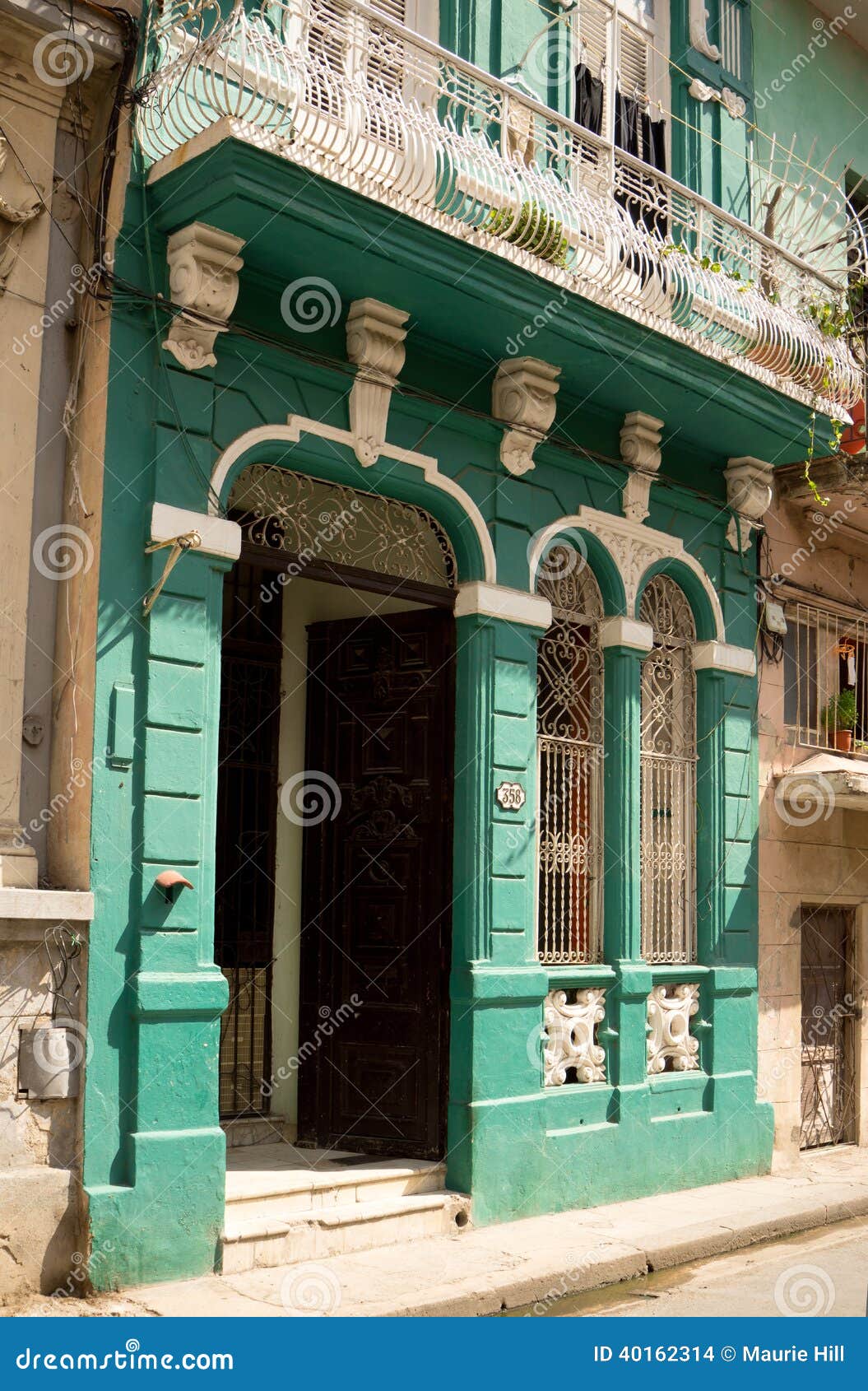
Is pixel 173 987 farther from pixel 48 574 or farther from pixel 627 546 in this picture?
pixel 627 546

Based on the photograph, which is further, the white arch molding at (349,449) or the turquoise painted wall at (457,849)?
the white arch molding at (349,449)

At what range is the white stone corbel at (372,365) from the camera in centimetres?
792

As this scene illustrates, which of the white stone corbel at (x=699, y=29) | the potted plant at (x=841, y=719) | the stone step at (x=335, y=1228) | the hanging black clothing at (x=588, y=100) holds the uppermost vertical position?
the white stone corbel at (x=699, y=29)

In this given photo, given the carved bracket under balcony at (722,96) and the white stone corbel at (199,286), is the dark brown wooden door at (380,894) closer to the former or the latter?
the white stone corbel at (199,286)

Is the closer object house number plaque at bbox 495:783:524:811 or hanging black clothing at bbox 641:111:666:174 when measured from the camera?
house number plaque at bbox 495:783:524:811

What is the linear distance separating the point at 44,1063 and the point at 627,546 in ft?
17.1

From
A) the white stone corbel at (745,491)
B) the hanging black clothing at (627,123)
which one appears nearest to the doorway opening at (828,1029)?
the white stone corbel at (745,491)

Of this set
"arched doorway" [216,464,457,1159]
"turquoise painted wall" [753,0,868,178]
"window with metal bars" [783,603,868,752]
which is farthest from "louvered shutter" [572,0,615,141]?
"window with metal bars" [783,603,868,752]

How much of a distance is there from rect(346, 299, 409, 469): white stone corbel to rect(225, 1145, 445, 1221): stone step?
381 centimetres

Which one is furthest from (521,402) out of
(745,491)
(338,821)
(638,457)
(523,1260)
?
(523,1260)

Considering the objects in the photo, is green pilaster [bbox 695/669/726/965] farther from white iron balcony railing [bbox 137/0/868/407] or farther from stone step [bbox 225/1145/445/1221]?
stone step [bbox 225/1145/445/1221]

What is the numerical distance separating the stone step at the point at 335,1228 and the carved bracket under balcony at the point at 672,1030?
2209mm

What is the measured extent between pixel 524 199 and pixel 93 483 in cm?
280

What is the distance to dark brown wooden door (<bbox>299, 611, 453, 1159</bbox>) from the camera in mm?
8633
